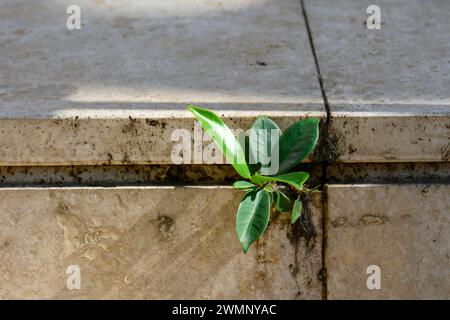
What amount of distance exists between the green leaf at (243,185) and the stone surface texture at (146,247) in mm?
61

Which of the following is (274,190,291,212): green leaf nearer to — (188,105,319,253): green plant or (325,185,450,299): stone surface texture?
(188,105,319,253): green plant

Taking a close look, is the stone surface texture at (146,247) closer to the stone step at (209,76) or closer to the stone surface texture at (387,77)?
the stone step at (209,76)

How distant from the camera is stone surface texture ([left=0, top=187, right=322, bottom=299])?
203cm

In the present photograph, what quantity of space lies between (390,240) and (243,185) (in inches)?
17.1

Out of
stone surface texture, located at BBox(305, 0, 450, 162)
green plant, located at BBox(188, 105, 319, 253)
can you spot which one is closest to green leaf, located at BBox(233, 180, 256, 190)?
green plant, located at BBox(188, 105, 319, 253)

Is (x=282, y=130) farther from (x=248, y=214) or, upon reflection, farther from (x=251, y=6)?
(x=251, y=6)

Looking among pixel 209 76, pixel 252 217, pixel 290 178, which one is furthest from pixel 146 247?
pixel 209 76

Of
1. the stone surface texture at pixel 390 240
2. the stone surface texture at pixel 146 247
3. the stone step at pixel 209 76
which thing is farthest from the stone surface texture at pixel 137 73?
the stone surface texture at pixel 390 240

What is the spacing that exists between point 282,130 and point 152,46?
0.69 metres

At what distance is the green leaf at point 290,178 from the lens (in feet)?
6.21

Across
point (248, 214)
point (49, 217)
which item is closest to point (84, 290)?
point (49, 217)

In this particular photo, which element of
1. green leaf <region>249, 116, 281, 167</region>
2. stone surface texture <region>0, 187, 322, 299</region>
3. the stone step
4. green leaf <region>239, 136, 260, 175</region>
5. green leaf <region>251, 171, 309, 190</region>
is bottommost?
stone surface texture <region>0, 187, 322, 299</region>

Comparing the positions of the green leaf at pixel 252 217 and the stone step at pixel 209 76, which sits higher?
the stone step at pixel 209 76
